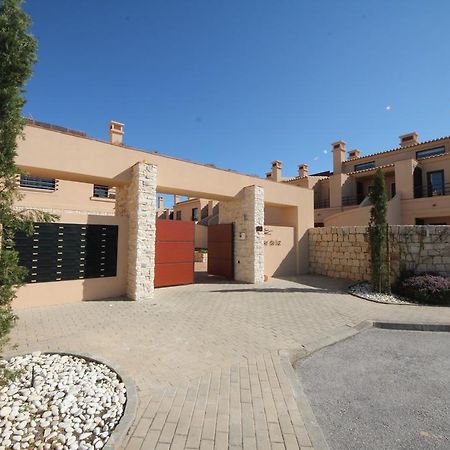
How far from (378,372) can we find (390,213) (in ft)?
59.8

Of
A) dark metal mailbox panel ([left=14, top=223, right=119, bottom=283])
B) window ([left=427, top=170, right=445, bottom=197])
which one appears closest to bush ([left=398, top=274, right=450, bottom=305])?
dark metal mailbox panel ([left=14, top=223, right=119, bottom=283])

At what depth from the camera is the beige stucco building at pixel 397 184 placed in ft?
65.4

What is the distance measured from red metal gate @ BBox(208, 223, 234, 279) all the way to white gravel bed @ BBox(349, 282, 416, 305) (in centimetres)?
566

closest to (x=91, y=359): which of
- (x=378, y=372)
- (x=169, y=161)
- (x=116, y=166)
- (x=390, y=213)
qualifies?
(x=378, y=372)

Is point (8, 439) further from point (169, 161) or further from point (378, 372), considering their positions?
point (169, 161)

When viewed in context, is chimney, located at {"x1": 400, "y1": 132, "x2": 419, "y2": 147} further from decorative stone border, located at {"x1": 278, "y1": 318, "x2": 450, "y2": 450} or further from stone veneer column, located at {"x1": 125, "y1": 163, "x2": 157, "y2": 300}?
stone veneer column, located at {"x1": 125, "y1": 163, "x2": 157, "y2": 300}

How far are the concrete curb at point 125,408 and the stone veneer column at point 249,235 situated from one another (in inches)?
356

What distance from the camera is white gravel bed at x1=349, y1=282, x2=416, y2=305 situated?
1002 cm

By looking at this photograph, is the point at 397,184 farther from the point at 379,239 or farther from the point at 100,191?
the point at 100,191

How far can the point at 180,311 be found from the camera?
8.16m

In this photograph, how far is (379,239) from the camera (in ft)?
37.1

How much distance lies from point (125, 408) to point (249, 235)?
406 inches

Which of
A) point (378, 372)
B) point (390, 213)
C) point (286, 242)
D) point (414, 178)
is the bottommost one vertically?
point (378, 372)


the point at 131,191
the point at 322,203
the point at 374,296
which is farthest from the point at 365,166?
the point at 131,191
